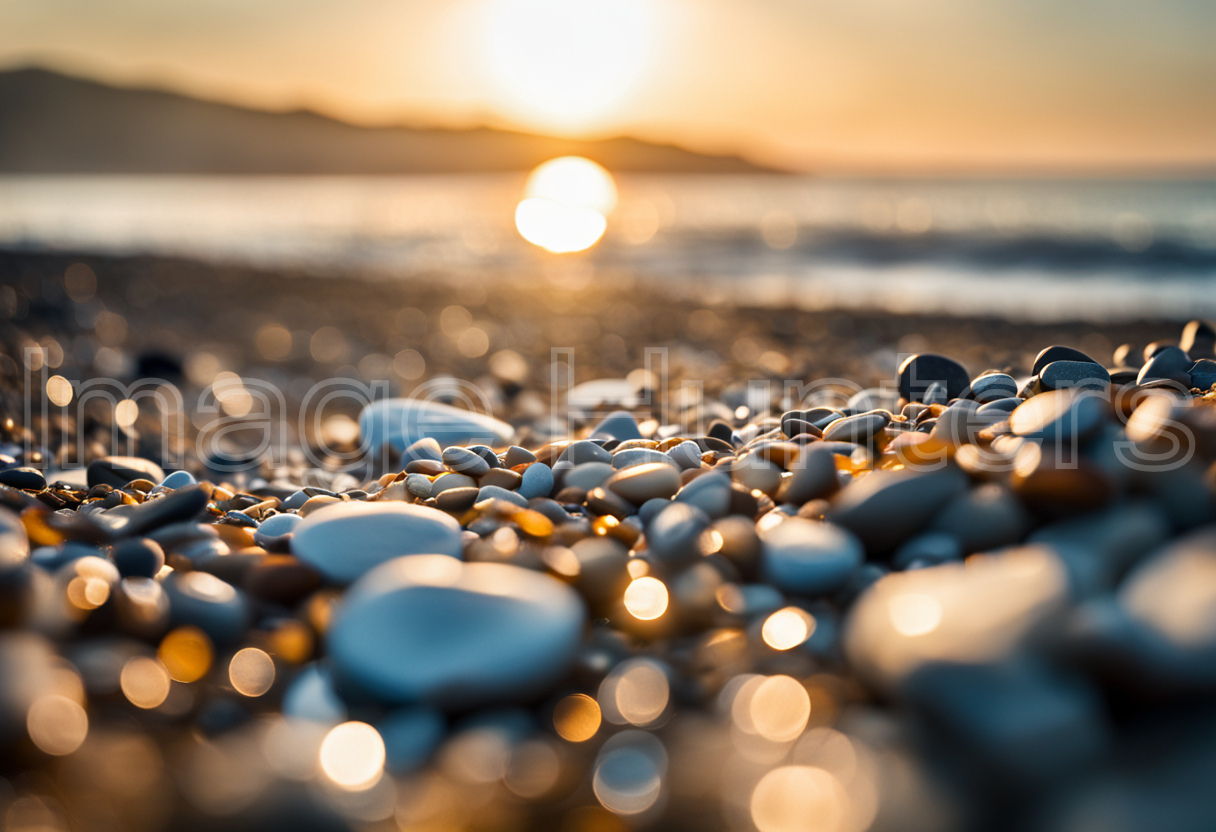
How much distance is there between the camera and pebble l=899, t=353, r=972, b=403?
3189 millimetres

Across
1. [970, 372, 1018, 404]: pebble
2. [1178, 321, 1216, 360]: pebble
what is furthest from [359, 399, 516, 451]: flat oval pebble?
[1178, 321, 1216, 360]: pebble

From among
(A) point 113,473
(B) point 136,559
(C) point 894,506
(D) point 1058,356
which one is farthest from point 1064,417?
(A) point 113,473

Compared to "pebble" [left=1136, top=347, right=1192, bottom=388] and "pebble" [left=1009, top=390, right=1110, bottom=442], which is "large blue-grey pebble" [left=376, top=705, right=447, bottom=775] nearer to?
"pebble" [left=1009, top=390, right=1110, bottom=442]

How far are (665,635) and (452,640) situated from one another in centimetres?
47

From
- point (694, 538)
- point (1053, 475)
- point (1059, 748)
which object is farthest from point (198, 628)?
point (1053, 475)

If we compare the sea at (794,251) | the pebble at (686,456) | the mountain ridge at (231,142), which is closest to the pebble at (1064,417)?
the pebble at (686,456)

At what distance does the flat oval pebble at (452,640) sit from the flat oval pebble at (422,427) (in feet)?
7.40

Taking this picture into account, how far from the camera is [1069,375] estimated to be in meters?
2.55

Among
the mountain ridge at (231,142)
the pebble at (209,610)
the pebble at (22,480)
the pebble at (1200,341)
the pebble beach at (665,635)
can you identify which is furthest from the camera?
the mountain ridge at (231,142)

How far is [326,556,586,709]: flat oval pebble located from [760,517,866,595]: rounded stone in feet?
1.61

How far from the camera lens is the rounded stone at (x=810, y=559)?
1.60m

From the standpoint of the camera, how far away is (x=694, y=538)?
1.72 m

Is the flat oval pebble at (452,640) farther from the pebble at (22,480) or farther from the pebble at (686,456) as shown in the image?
the pebble at (22,480)

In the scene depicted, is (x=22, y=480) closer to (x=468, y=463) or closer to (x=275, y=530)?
(x=275, y=530)
